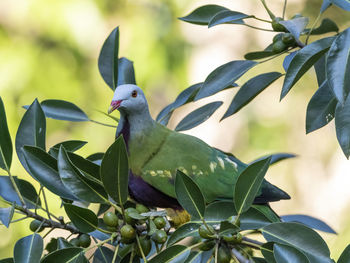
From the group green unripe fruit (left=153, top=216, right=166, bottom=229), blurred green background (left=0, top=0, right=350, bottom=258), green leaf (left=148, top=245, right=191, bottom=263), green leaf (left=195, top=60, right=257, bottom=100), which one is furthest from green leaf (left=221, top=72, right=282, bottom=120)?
blurred green background (left=0, top=0, right=350, bottom=258)

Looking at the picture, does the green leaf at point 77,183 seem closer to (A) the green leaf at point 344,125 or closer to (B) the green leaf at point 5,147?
(B) the green leaf at point 5,147

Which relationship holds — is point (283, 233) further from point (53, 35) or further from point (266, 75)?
point (53, 35)

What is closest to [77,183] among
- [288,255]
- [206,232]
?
[206,232]

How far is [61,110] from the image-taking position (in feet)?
5.45

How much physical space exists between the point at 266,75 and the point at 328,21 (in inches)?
10.3

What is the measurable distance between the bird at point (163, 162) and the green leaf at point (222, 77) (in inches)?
13.6

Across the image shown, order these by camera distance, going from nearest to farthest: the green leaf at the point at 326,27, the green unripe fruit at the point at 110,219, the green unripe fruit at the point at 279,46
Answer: the green unripe fruit at the point at 110,219 → the green unripe fruit at the point at 279,46 → the green leaf at the point at 326,27

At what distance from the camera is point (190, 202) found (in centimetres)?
115

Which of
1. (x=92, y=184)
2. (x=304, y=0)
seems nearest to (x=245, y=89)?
(x=92, y=184)

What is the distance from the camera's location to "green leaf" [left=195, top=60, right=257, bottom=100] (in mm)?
1408

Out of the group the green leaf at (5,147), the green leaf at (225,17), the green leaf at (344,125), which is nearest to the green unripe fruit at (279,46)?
the green leaf at (225,17)

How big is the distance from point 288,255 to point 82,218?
0.43 metres

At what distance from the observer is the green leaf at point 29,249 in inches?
46.4

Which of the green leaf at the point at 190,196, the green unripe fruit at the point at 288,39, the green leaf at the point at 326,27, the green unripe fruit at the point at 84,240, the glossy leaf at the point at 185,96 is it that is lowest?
the green unripe fruit at the point at 84,240
